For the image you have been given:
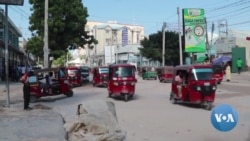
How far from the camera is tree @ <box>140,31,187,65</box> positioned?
72631 mm

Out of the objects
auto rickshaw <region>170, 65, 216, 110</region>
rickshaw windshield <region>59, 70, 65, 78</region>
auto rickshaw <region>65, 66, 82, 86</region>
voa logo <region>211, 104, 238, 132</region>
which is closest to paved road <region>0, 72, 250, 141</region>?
auto rickshaw <region>170, 65, 216, 110</region>

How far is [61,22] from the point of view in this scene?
38125mm

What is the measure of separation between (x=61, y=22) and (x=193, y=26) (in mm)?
18299

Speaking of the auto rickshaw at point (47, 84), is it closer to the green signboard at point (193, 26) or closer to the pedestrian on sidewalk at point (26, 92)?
the pedestrian on sidewalk at point (26, 92)

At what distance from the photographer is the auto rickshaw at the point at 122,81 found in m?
23.7

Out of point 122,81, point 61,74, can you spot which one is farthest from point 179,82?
point 61,74

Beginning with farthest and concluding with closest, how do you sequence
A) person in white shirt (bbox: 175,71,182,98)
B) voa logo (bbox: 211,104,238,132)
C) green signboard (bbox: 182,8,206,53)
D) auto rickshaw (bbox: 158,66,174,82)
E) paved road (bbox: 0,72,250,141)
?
green signboard (bbox: 182,8,206,53) → auto rickshaw (bbox: 158,66,174,82) → person in white shirt (bbox: 175,71,182,98) → paved road (bbox: 0,72,250,141) → voa logo (bbox: 211,104,238,132)

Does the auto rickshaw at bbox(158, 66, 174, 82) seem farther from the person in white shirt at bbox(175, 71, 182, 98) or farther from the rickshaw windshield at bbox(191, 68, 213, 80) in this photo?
the rickshaw windshield at bbox(191, 68, 213, 80)

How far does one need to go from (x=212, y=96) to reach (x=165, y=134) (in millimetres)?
7303

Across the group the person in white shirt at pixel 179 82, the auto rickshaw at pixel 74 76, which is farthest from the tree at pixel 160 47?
the person in white shirt at pixel 179 82

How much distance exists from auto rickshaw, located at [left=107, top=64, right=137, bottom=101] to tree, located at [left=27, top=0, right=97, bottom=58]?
49.3 ft

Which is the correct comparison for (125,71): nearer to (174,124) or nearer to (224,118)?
(174,124)

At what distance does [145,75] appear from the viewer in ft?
181

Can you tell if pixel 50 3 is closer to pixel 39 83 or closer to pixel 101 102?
pixel 39 83
